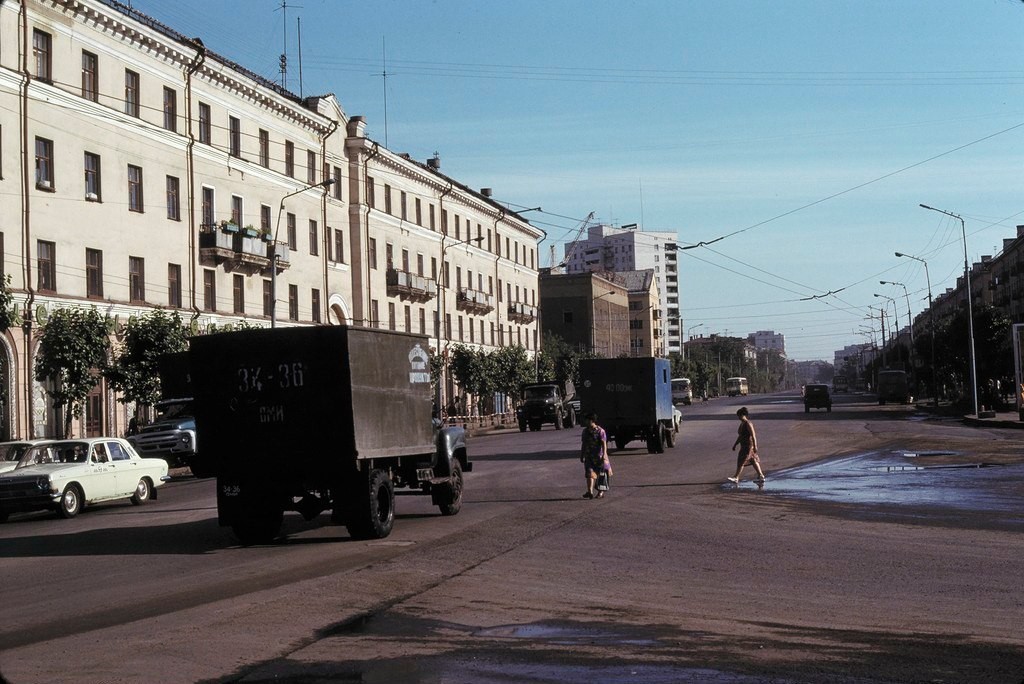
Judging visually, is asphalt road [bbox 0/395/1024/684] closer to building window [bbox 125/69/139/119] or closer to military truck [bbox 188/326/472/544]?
military truck [bbox 188/326/472/544]

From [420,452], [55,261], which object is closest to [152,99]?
[55,261]

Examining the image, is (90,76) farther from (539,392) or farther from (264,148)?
(539,392)

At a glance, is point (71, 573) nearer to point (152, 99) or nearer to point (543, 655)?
A: point (543, 655)

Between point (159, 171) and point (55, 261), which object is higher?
point (159, 171)

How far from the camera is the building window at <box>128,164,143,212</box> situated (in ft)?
149

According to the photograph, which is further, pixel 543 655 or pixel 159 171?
pixel 159 171

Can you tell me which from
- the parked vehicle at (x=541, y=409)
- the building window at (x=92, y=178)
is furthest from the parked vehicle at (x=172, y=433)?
the parked vehicle at (x=541, y=409)

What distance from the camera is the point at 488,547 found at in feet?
50.9

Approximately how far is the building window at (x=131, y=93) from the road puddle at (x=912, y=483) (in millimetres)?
29026

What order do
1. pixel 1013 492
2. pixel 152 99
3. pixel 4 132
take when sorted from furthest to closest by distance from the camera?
1. pixel 152 99
2. pixel 4 132
3. pixel 1013 492

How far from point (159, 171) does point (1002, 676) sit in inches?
1730

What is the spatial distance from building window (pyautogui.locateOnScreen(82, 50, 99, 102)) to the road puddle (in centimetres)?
2818

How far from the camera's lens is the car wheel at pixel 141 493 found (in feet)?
81.8

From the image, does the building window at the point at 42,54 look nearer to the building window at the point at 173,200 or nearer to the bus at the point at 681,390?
the building window at the point at 173,200
